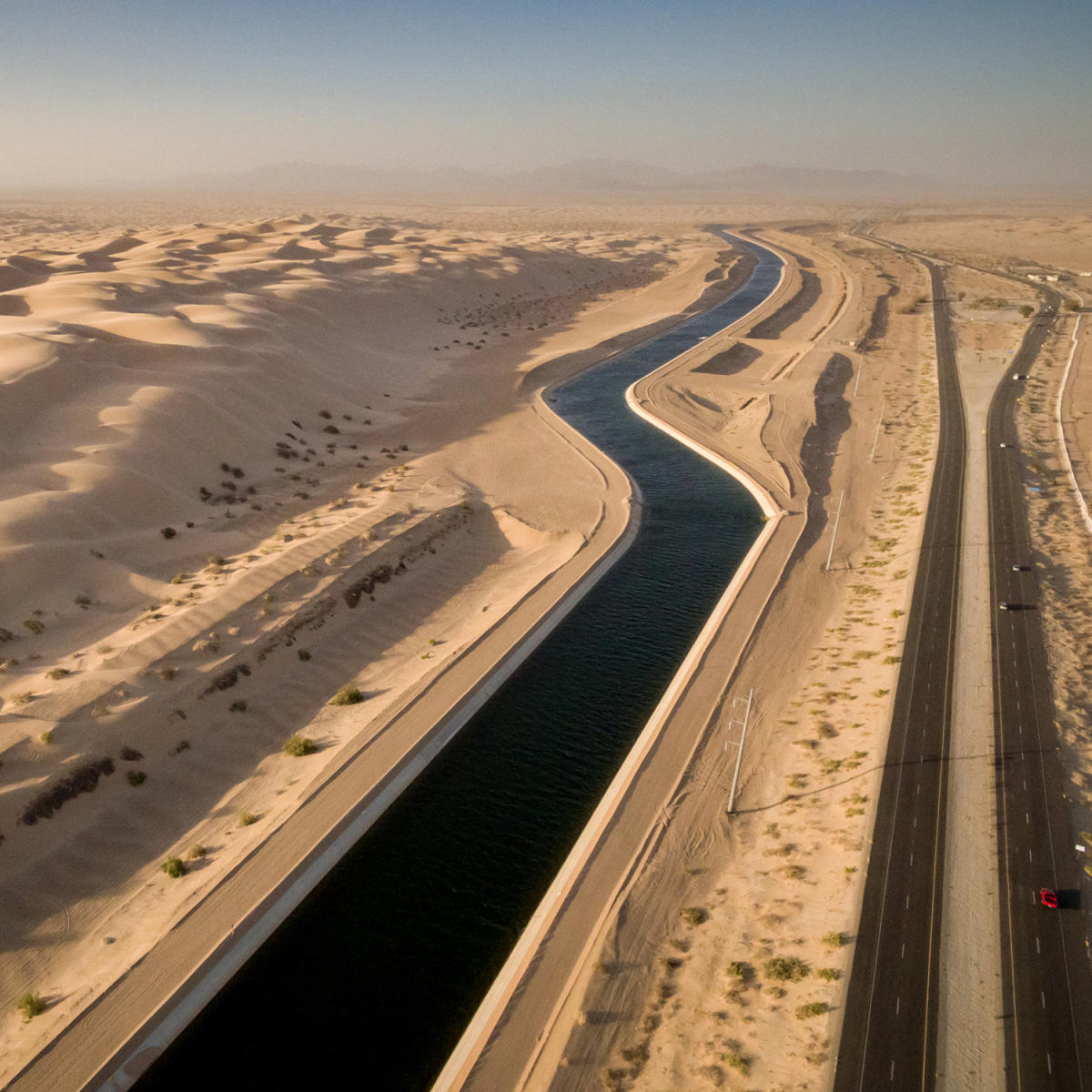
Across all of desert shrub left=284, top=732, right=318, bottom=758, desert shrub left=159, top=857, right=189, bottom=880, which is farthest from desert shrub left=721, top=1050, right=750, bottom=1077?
desert shrub left=284, top=732, right=318, bottom=758

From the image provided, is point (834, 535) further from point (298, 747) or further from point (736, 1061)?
point (736, 1061)

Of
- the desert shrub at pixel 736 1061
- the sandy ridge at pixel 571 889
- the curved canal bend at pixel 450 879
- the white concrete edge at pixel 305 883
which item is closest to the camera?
the desert shrub at pixel 736 1061

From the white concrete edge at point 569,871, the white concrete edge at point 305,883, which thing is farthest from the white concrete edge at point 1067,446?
the white concrete edge at point 305,883

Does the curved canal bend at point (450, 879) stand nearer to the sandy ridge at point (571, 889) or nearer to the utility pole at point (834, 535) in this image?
the sandy ridge at point (571, 889)

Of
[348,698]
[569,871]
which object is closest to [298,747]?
[348,698]

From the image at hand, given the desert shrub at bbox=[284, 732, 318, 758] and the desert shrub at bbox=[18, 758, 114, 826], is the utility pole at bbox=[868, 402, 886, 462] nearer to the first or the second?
the desert shrub at bbox=[284, 732, 318, 758]

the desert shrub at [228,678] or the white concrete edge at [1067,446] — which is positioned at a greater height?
the white concrete edge at [1067,446]

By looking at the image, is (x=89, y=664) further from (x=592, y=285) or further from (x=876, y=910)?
(x=592, y=285)
